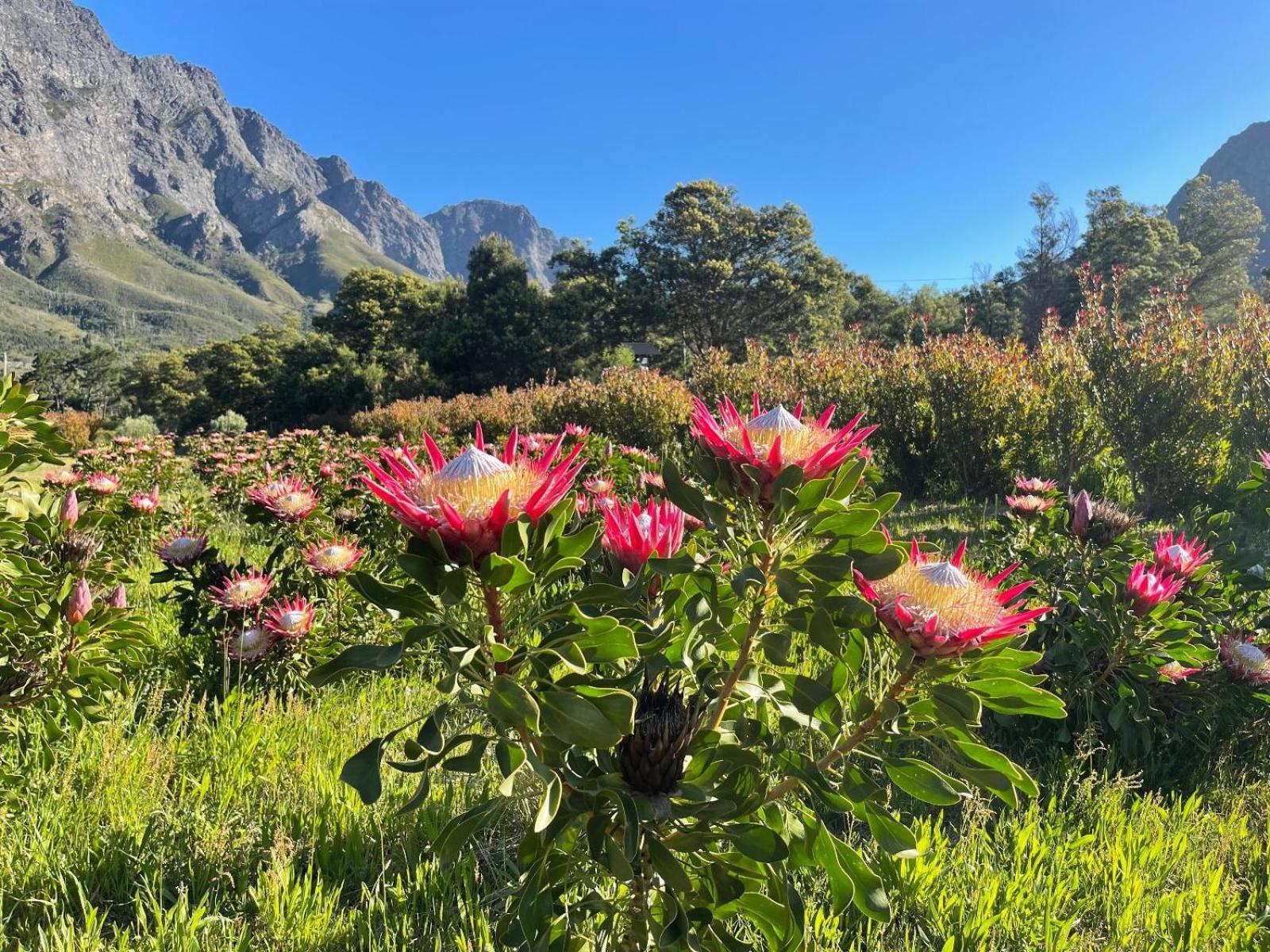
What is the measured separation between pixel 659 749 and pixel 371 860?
3.78 feet

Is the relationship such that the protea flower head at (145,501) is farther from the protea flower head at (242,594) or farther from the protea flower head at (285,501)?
the protea flower head at (242,594)

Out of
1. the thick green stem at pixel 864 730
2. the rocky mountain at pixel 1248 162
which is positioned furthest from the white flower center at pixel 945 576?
the rocky mountain at pixel 1248 162

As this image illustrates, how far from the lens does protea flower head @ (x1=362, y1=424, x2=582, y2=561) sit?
64cm

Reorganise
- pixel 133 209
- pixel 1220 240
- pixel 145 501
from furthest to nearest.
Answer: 1. pixel 133 209
2. pixel 1220 240
3. pixel 145 501

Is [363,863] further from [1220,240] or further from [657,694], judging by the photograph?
[1220,240]

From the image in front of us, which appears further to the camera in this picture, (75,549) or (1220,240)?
(1220,240)

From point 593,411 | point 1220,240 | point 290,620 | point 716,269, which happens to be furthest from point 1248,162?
point 290,620

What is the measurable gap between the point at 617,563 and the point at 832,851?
47 centimetres

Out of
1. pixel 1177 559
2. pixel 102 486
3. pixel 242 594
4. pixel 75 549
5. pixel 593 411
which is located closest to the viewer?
pixel 1177 559

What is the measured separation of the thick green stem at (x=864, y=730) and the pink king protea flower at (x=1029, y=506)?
2065mm

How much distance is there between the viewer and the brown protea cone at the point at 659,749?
800mm

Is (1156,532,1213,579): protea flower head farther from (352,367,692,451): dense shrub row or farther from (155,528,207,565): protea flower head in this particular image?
Result: (352,367,692,451): dense shrub row

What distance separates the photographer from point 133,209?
15138 cm

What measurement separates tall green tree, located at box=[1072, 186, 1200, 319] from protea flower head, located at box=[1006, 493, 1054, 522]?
28640mm
